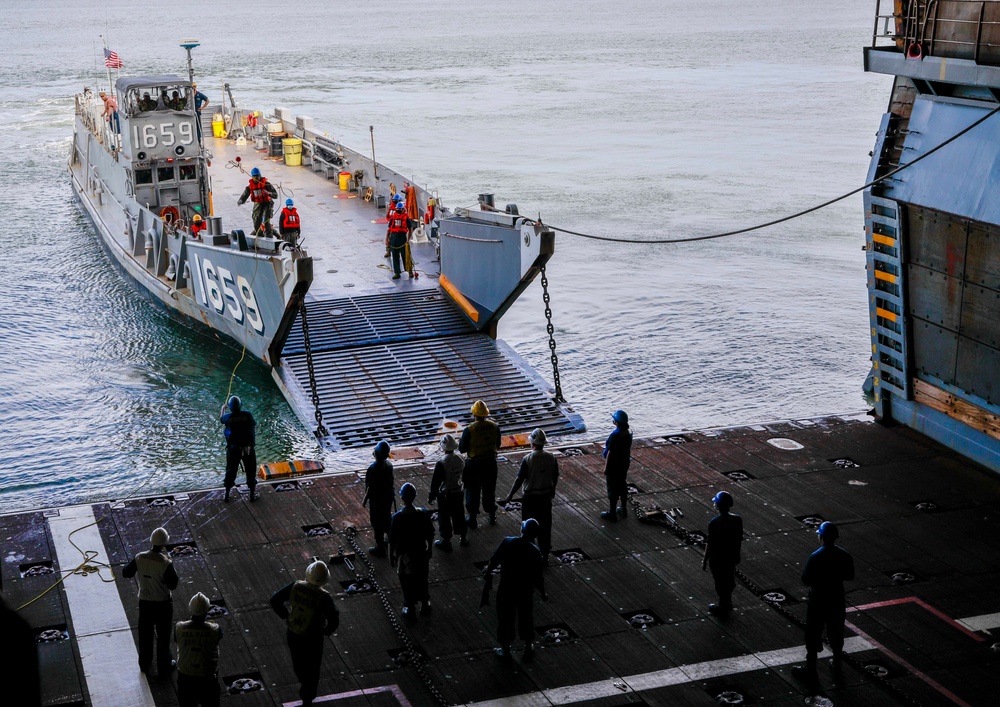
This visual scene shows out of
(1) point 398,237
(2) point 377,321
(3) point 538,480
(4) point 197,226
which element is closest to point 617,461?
(3) point 538,480

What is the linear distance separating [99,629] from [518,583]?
3768mm

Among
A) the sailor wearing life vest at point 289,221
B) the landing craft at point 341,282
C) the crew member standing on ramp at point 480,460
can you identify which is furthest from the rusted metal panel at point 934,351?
the sailor wearing life vest at point 289,221

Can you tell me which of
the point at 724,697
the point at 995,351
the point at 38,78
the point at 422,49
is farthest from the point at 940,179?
the point at 422,49

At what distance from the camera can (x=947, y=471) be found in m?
13.6

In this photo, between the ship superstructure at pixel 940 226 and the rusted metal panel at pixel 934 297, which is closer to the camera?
the ship superstructure at pixel 940 226

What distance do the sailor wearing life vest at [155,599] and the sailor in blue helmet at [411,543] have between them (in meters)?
1.84

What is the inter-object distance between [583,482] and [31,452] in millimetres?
8642

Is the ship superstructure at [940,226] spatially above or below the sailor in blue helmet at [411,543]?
above

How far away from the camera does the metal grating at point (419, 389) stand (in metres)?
16.2

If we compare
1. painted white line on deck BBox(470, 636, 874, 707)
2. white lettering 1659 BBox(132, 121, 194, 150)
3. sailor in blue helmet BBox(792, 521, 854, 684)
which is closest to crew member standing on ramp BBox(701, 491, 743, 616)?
painted white line on deck BBox(470, 636, 874, 707)

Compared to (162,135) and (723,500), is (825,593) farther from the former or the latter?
(162,135)

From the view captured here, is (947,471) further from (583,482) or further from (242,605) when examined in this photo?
(242,605)

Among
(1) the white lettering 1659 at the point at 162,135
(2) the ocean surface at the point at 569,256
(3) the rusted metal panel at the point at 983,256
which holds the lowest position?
(2) the ocean surface at the point at 569,256

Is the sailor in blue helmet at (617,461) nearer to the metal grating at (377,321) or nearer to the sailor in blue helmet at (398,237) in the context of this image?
the metal grating at (377,321)
